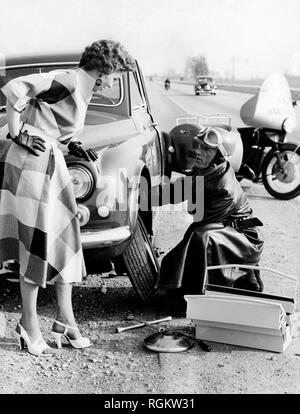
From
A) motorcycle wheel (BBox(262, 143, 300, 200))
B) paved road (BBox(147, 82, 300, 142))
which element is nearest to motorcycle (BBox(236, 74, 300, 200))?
motorcycle wheel (BBox(262, 143, 300, 200))

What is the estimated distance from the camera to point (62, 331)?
3551mm

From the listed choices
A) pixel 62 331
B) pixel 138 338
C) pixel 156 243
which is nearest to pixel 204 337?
pixel 138 338

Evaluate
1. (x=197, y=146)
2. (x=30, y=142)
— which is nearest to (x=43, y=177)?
(x=30, y=142)

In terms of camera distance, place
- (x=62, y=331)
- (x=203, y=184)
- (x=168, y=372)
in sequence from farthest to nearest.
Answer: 1. (x=203, y=184)
2. (x=62, y=331)
3. (x=168, y=372)

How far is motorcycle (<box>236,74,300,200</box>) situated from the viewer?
7.88 metres

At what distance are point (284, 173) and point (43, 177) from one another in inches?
199

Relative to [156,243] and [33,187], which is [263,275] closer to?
[156,243]

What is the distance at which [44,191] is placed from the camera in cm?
332

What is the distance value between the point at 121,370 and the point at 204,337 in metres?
0.60

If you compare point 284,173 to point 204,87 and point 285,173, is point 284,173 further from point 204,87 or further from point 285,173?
point 204,87

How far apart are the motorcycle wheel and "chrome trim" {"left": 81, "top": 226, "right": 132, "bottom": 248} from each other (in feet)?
14.7

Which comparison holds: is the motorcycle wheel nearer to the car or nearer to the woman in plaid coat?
the car

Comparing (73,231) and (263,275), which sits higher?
(73,231)

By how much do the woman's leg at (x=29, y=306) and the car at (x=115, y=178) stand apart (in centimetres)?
47
